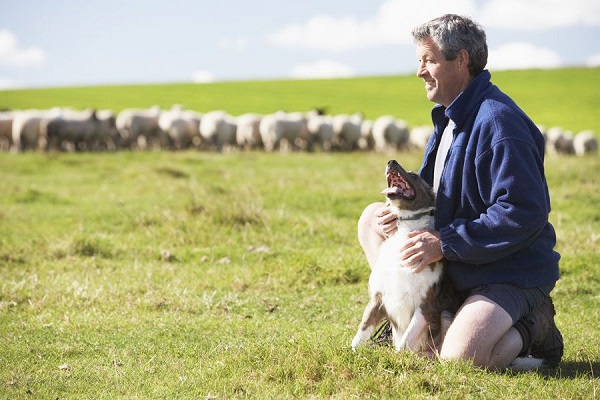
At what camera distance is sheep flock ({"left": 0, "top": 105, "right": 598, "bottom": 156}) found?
2973 cm

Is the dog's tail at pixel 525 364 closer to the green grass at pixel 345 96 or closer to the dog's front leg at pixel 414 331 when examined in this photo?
the dog's front leg at pixel 414 331

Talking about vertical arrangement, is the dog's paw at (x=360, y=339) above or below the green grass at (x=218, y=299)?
above

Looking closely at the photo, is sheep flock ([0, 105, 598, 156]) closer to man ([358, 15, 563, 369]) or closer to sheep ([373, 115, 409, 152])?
sheep ([373, 115, 409, 152])

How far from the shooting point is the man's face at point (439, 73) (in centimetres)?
505

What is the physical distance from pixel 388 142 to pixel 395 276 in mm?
28208

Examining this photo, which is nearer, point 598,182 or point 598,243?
point 598,243

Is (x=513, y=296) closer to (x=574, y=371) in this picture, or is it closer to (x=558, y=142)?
(x=574, y=371)

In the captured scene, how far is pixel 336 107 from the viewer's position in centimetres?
5694

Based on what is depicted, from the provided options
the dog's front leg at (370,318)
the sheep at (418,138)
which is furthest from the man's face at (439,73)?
the sheep at (418,138)

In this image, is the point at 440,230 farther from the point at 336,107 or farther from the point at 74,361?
the point at 336,107

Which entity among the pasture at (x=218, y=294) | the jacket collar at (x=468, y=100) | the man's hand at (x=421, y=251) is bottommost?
the pasture at (x=218, y=294)

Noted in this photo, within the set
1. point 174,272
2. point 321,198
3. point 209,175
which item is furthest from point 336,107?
point 174,272

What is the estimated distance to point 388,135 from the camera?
107ft

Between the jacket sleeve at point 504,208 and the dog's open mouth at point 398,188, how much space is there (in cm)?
30
